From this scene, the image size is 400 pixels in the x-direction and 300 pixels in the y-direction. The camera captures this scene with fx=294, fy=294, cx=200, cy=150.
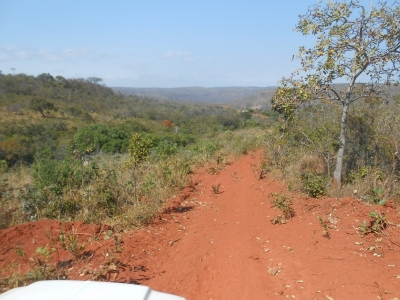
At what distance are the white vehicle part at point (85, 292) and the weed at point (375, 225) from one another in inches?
145

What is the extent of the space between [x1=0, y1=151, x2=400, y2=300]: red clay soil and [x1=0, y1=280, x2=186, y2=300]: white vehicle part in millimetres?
1748

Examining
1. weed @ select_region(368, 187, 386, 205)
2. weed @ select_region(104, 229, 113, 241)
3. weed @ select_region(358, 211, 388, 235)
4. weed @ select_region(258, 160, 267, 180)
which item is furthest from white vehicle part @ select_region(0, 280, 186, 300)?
weed @ select_region(258, 160, 267, 180)

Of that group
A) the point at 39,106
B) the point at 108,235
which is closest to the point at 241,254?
the point at 108,235

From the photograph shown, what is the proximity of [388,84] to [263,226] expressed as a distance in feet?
13.7

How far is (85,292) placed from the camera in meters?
1.77

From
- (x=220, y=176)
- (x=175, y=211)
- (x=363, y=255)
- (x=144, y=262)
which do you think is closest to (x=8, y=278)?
(x=144, y=262)

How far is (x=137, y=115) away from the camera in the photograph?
4362 centimetres

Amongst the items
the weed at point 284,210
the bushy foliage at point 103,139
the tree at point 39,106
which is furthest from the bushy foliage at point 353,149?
the tree at point 39,106

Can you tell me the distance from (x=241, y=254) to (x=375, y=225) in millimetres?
2059

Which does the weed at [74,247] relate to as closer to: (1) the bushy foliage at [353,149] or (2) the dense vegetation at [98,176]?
(2) the dense vegetation at [98,176]

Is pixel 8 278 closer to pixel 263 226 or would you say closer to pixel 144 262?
pixel 144 262

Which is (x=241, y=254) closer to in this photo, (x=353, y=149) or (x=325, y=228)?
(x=325, y=228)

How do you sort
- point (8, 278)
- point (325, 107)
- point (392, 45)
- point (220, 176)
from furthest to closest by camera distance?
point (220, 176)
point (325, 107)
point (392, 45)
point (8, 278)

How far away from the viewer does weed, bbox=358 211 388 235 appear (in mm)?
4367
